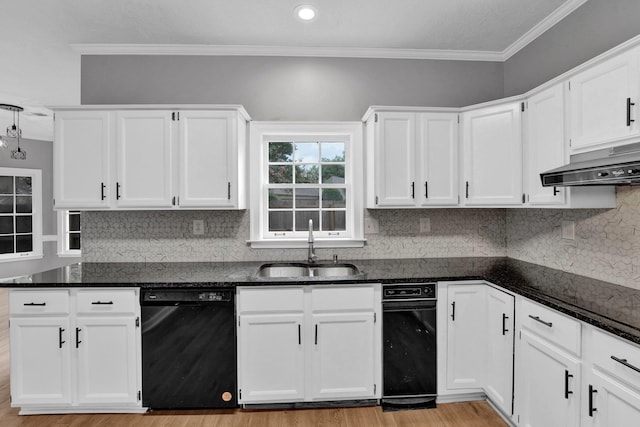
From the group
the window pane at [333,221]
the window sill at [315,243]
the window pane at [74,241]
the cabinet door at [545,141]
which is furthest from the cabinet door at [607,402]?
the window pane at [74,241]

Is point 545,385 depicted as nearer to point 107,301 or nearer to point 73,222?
point 107,301

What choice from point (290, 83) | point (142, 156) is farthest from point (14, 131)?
point (290, 83)

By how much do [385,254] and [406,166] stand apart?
0.82 m

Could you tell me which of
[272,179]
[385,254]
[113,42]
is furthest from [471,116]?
[113,42]

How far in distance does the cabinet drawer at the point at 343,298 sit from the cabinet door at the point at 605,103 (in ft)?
4.99

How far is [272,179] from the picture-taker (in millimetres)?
3107

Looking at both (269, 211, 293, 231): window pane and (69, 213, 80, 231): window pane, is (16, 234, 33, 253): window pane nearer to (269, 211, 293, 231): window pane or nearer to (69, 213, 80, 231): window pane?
(69, 213, 80, 231): window pane

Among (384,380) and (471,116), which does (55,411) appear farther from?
(471,116)

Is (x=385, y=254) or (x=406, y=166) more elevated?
(x=406, y=166)

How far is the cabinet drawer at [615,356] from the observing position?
128 centimetres

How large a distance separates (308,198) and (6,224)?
5535mm

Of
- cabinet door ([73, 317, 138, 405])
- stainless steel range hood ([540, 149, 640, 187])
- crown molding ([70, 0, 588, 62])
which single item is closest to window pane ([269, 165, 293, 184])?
crown molding ([70, 0, 588, 62])

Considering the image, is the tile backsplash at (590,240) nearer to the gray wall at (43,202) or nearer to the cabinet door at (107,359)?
the cabinet door at (107,359)

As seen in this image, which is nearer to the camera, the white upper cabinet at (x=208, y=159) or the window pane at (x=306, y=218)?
the white upper cabinet at (x=208, y=159)
